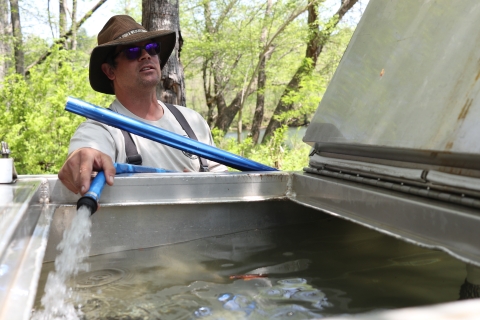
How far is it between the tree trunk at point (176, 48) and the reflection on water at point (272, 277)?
257 centimetres

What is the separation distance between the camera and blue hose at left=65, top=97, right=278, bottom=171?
2.24 meters

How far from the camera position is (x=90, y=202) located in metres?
1.75

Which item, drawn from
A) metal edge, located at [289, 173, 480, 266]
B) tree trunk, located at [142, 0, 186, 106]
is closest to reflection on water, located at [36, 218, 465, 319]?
metal edge, located at [289, 173, 480, 266]

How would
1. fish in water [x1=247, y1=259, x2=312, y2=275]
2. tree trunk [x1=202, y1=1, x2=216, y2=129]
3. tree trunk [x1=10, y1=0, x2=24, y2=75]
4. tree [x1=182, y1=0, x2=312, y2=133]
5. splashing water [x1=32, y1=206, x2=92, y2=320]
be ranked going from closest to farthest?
Result: splashing water [x1=32, y1=206, x2=92, y2=320] < fish in water [x1=247, y1=259, x2=312, y2=275] < tree trunk [x1=10, y1=0, x2=24, y2=75] < tree [x1=182, y1=0, x2=312, y2=133] < tree trunk [x1=202, y1=1, x2=216, y2=129]

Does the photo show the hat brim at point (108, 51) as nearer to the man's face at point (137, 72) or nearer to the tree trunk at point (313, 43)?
the man's face at point (137, 72)

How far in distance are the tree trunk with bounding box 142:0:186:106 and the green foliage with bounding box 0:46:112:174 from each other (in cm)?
261

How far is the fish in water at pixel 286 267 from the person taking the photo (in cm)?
191

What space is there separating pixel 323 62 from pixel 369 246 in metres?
11.4

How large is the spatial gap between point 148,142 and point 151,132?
465 millimetres

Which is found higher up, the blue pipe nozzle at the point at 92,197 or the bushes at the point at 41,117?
the bushes at the point at 41,117

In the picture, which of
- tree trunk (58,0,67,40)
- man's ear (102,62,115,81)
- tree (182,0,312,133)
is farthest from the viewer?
tree trunk (58,0,67,40)

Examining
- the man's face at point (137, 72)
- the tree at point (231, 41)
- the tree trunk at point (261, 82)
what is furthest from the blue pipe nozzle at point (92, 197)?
the tree trunk at point (261, 82)

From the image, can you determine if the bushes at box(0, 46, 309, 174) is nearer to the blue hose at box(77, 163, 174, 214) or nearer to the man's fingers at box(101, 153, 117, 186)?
the blue hose at box(77, 163, 174, 214)

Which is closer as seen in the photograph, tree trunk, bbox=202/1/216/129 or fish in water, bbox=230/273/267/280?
fish in water, bbox=230/273/267/280
